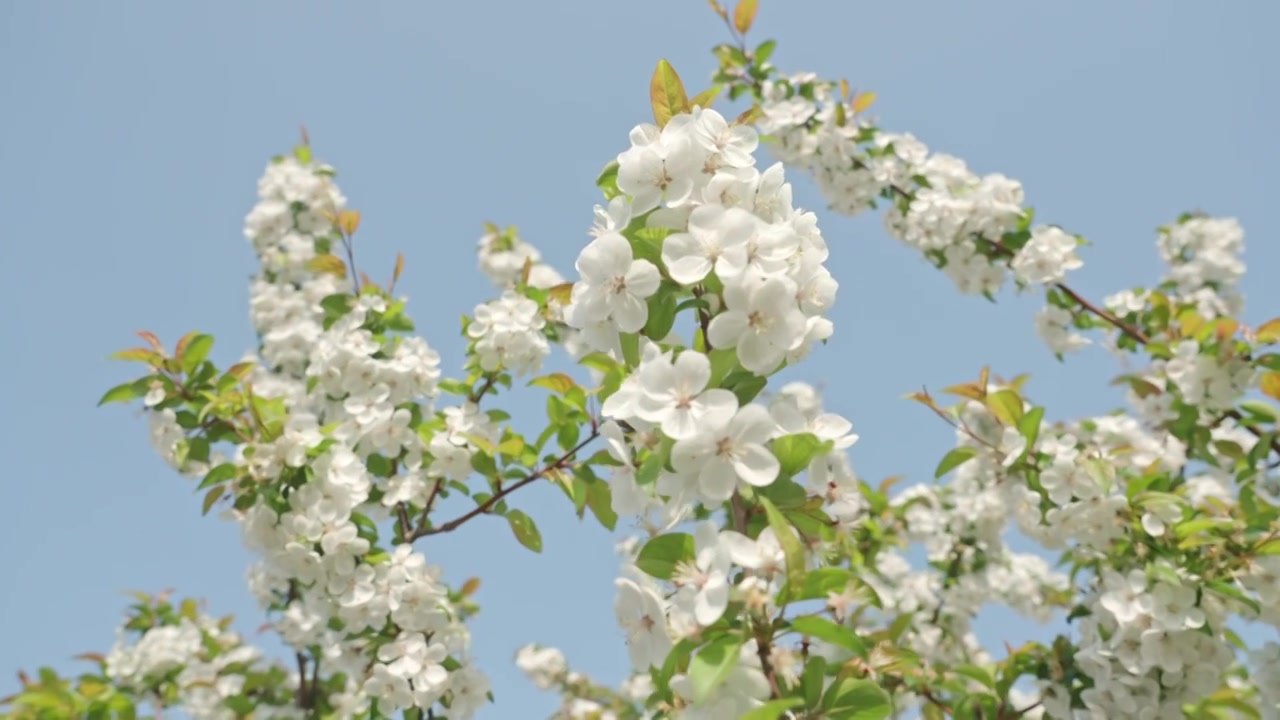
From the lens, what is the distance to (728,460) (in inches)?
53.7

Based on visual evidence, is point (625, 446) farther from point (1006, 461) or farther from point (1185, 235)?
point (1185, 235)

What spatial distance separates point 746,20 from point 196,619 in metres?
5.12

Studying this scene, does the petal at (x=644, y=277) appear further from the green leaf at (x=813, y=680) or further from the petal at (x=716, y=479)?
the green leaf at (x=813, y=680)

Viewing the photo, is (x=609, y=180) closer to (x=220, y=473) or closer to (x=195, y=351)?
(x=220, y=473)

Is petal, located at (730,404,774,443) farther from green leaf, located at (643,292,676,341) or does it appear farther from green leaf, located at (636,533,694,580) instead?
green leaf, located at (643,292,676,341)

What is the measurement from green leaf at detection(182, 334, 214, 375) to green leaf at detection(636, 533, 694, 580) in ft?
8.01

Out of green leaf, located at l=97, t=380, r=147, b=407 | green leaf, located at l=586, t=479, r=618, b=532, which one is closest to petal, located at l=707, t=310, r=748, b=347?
green leaf, located at l=586, t=479, r=618, b=532

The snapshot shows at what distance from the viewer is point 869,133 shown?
5.27 meters

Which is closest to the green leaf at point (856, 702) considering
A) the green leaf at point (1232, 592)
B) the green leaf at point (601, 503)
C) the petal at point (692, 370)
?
the petal at point (692, 370)

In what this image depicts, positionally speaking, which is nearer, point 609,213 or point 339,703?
point 609,213

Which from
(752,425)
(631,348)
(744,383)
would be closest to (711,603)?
(752,425)

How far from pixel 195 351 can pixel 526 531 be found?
1.43 m

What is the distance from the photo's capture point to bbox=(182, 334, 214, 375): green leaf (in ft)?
10.3

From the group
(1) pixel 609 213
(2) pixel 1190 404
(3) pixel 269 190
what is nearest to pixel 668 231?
(1) pixel 609 213
